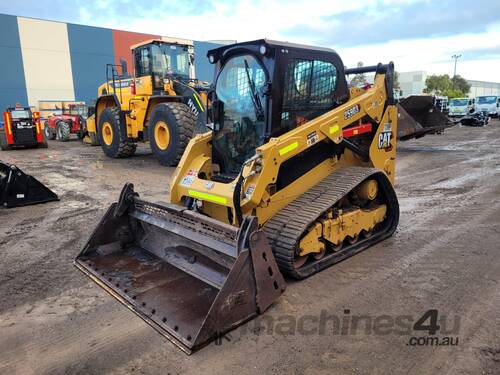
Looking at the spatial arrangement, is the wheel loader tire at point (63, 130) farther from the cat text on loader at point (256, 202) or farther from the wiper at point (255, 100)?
the wiper at point (255, 100)

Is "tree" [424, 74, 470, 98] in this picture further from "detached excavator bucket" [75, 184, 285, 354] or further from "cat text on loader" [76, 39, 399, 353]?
"detached excavator bucket" [75, 184, 285, 354]

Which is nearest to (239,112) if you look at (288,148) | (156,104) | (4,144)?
(288,148)

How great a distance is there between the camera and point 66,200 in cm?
718

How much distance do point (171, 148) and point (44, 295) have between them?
6.30 meters

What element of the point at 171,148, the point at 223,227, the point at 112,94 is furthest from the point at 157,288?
the point at 112,94

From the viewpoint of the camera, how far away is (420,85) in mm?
80812

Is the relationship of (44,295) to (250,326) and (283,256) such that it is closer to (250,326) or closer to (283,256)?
(250,326)

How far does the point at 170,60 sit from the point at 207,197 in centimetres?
831

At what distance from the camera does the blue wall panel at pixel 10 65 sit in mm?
27062

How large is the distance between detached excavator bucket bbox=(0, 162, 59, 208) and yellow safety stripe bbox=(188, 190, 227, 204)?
158 inches

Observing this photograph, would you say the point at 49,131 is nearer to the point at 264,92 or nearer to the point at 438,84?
the point at 264,92

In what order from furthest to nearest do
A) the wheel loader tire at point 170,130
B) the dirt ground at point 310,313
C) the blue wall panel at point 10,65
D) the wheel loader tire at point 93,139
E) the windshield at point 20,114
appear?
the blue wall panel at point 10,65
the wheel loader tire at point 93,139
the windshield at point 20,114
the wheel loader tire at point 170,130
the dirt ground at point 310,313

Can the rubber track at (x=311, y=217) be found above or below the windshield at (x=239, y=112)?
below

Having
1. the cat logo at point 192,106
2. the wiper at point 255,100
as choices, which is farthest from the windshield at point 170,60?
the wiper at point 255,100
